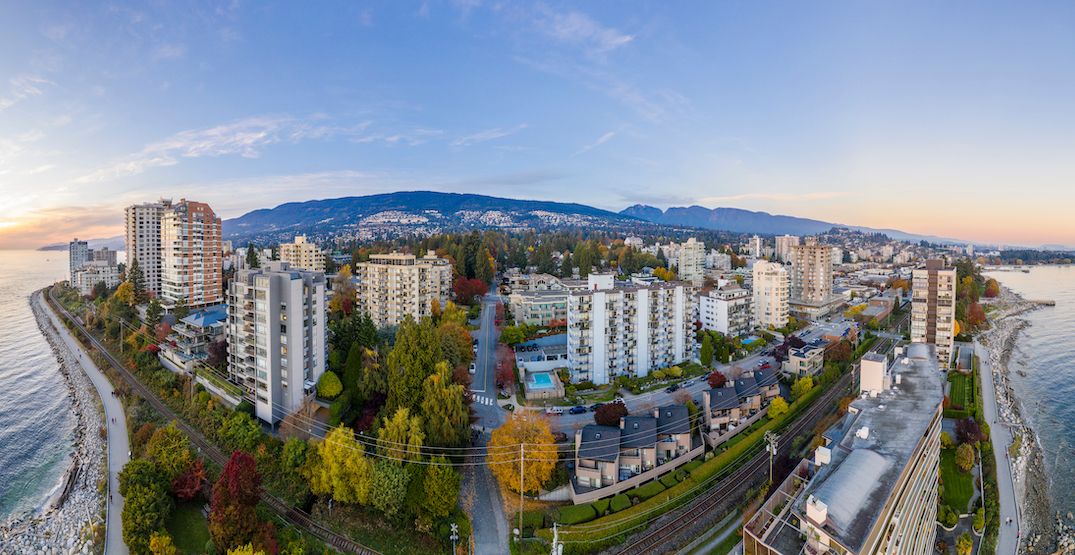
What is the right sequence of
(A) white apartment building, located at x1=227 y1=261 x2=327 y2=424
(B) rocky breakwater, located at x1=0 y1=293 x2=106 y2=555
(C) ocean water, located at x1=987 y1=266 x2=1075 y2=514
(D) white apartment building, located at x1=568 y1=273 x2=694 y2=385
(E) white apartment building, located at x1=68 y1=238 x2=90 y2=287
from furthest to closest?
1. (E) white apartment building, located at x1=68 y1=238 x2=90 y2=287
2. (D) white apartment building, located at x1=568 y1=273 x2=694 y2=385
3. (A) white apartment building, located at x1=227 y1=261 x2=327 y2=424
4. (C) ocean water, located at x1=987 y1=266 x2=1075 y2=514
5. (B) rocky breakwater, located at x1=0 y1=293 x2=106 y2=555

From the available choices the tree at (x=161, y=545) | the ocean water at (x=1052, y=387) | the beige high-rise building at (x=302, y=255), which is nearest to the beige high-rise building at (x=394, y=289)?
the tree at (x=161, y=545)

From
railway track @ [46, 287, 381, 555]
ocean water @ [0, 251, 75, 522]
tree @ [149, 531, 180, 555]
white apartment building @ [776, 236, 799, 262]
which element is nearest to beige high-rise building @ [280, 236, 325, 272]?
railway track @ [46, 287, 381, 555]

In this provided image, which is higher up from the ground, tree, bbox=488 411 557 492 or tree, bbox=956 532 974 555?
tree, bbox=488 411 557 492

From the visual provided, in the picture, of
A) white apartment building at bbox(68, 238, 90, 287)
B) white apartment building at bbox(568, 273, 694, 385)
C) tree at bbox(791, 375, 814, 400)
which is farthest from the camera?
white apartment building at bbox(68, 238, 90, 287)

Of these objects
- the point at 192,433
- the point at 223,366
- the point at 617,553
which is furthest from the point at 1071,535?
the point at 223,366

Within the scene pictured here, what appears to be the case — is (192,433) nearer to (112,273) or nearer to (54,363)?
(54,363)

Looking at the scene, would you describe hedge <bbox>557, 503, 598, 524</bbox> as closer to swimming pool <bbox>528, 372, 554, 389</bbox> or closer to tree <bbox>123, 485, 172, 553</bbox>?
swimming pool <bbox>528, 372, 554, 389</bbox>

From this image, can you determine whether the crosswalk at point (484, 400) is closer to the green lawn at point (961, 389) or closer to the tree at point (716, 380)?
the tree at point (716, 380)

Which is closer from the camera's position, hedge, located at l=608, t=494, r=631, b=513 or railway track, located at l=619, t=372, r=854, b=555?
railway track, located at l=619, t=372, r=854, b=555
